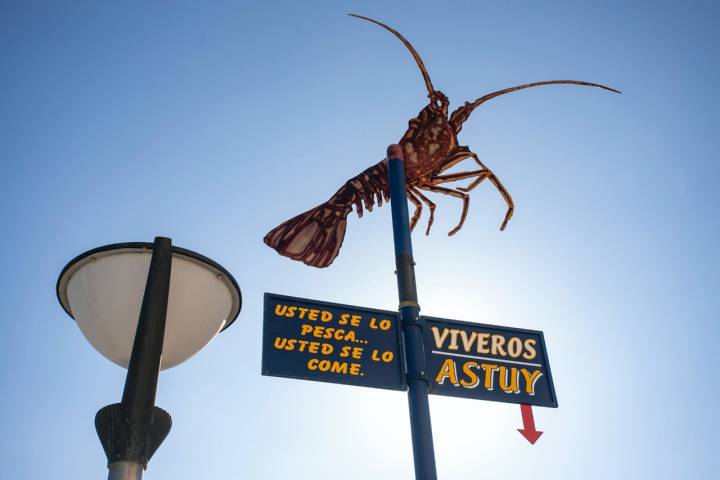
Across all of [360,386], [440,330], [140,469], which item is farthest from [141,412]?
[440,330]

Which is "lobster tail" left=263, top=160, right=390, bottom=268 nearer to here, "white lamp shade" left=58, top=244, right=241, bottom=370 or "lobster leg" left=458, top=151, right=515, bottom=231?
"lobster leg" left=458, top=151, right=515, bottom=231

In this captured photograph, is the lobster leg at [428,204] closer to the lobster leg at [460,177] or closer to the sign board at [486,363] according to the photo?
the lobster leg at [460,177]

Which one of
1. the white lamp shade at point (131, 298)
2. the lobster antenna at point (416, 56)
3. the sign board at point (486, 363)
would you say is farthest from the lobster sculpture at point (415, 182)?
the white lamp shade at point (131, 298)

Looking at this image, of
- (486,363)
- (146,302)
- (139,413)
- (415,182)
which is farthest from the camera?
(415,182)

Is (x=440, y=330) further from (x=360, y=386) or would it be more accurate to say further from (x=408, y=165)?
(x=408, y=165)

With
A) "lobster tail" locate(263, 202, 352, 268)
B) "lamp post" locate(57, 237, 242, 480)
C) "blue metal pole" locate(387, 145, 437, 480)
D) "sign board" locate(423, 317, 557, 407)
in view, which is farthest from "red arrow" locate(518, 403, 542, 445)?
"lobster tail" locate(263, 202, 352, 268)

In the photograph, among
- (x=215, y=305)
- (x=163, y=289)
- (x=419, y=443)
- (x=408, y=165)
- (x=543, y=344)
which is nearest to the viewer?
(x=163, y=289)

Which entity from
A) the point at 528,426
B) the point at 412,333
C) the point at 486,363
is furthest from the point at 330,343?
the point at 528,426

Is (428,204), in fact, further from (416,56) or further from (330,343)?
(330,343)
